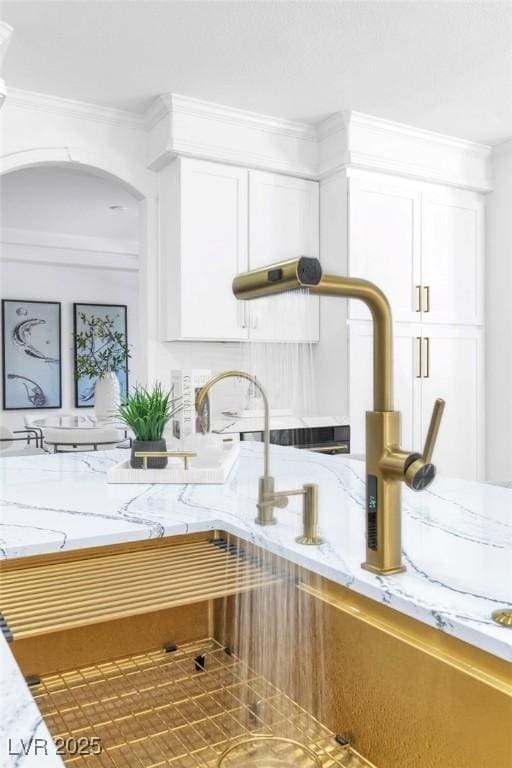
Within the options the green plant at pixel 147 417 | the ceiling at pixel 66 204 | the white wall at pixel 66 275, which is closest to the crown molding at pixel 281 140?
the ceiling at pixel 66 204

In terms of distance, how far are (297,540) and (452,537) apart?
0.27 meters

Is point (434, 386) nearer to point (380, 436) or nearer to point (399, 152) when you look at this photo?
point (399, 152)

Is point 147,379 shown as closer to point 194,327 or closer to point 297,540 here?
point 194,327

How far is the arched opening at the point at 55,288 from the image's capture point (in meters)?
6.54

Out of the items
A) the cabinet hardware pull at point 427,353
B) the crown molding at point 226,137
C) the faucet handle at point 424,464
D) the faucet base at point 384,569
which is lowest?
the faucet base at point 384,569

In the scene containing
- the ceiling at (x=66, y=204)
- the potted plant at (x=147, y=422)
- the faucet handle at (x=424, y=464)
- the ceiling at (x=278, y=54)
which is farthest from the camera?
the ceiling at (x=66, y=204)

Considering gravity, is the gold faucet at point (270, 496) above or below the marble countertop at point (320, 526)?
above

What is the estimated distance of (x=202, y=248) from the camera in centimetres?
352

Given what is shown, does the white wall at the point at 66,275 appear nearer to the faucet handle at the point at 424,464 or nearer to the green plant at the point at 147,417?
the green plant at the point at 147,417

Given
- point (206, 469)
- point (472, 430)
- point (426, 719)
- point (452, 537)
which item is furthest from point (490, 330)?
point (426, 719)

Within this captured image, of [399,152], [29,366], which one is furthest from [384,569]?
[29,366]

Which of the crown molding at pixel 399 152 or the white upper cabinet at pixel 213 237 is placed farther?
the crown molding at pixel 399 152

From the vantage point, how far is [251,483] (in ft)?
5.37

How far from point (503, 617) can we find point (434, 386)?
10.9ft
